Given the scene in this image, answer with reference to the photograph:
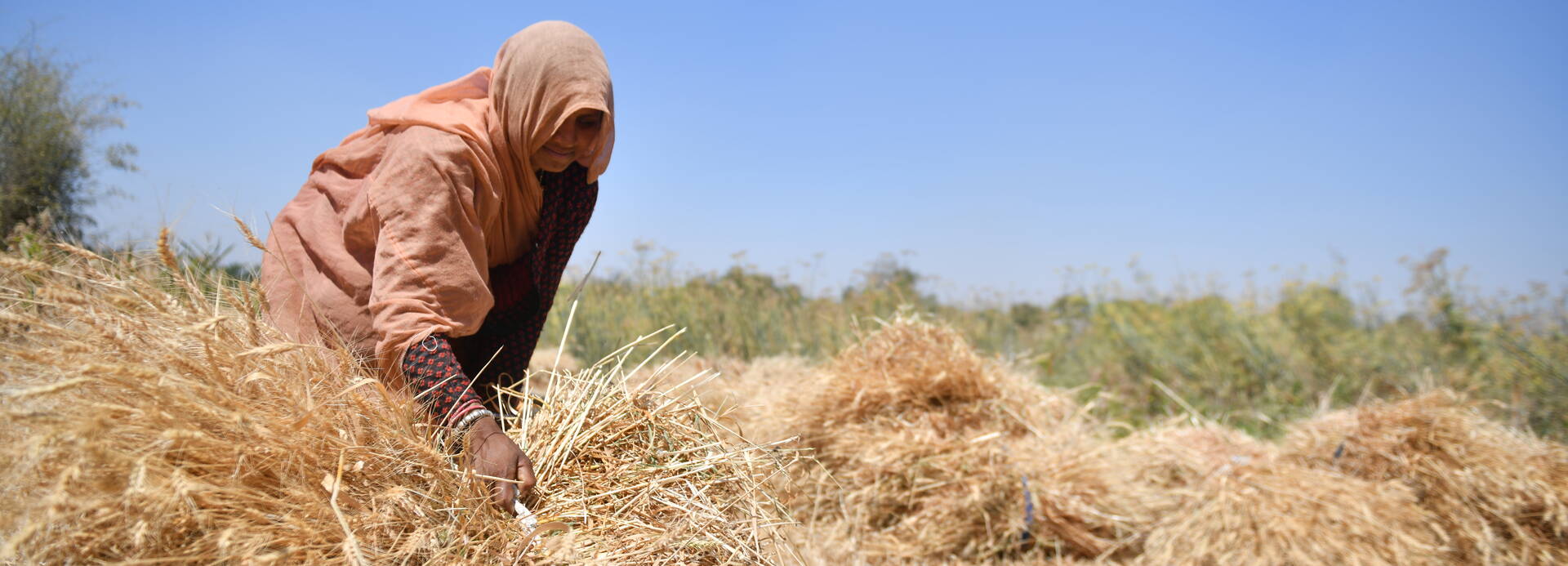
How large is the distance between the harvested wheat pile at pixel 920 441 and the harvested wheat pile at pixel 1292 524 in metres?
0.54

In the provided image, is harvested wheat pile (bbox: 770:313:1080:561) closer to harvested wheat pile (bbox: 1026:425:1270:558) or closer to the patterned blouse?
harvested wheat pile (bbox: 1026:425:1270:558)

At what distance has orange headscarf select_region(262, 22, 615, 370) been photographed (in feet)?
4.40

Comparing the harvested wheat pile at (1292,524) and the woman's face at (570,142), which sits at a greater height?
the woman's face at (570,142)

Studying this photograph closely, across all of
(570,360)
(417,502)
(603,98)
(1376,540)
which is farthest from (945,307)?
(417,502)

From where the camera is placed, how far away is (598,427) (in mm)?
1388

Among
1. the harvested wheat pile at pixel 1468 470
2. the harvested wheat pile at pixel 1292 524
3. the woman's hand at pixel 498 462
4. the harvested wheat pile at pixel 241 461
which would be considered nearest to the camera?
the harvested wheat pile at pixel 241 461

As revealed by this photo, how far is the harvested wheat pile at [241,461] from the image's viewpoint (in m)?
0.85

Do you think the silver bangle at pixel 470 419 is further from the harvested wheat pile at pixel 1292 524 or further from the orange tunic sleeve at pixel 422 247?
the harvested wheat pile at pixel 1292 524

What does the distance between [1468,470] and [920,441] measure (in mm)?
2112

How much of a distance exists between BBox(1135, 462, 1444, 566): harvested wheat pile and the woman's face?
267cm

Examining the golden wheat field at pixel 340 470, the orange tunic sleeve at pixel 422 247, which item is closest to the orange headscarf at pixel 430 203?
the orange tunic sleeve at pixel 422 247

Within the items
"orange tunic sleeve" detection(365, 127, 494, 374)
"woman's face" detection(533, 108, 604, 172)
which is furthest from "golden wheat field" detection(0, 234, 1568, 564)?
"woman's face" detection(533, 108, 604, 172)

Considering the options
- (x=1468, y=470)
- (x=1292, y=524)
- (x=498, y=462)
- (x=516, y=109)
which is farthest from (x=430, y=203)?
(x=1468, y=470)

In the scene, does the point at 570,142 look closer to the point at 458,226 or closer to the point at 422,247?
the point at 458,226
